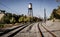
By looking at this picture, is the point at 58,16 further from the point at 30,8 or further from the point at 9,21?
the point at 30,8

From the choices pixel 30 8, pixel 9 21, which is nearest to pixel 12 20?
pixel 9 21

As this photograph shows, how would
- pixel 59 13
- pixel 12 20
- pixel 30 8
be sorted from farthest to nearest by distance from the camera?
pixel 30 8 → pixel 12 20 → pixel 59 13

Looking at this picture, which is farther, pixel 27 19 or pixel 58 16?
pixel 27 19

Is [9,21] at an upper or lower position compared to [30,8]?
lower

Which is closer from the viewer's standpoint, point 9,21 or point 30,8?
point 9,21

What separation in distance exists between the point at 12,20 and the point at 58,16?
75.2 ft

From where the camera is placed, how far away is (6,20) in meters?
80.1

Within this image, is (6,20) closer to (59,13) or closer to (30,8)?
(59,13)

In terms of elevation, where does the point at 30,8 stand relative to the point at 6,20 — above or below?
above

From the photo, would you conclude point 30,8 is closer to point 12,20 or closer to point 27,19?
point 27,19

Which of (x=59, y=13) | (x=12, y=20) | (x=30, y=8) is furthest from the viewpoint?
(x=30, y=8)

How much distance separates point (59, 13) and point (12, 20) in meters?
24.0

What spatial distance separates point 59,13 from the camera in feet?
215

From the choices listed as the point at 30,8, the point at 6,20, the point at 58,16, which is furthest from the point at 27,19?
the point at 58,16
